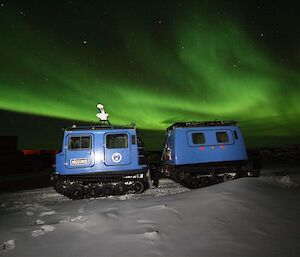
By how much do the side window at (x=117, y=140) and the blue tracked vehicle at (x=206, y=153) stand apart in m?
2.64

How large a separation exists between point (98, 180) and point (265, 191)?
6887 millimetres

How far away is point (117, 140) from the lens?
13.4m

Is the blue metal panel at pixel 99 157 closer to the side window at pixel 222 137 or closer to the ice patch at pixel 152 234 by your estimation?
the side window at pixel 222 137

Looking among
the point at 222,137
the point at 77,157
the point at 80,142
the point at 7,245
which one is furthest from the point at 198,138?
the point at 7,245

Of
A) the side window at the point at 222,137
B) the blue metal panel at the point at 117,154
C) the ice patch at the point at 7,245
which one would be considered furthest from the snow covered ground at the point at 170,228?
the side window at the point at 222,137

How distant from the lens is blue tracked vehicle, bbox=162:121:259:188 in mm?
14602

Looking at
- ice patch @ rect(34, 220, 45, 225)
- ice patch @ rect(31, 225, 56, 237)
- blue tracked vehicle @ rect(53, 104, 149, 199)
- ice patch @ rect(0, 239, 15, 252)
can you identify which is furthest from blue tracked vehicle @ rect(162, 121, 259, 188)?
ice patch @ rect(0, 239, 15, 252)

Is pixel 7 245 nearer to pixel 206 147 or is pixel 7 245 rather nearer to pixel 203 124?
pixel 206 147

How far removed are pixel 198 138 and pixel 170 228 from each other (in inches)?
358

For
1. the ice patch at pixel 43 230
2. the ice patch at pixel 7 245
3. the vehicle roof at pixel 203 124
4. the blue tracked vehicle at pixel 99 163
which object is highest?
the vehicle roof at pixel 203 124

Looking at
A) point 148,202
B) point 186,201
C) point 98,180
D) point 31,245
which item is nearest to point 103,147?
point 98,180

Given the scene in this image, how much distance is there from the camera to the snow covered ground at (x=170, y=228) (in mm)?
5141

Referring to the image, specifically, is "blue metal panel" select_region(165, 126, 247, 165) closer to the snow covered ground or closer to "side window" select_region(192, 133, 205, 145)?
"side window" select_region(192, 133, 205, 145)

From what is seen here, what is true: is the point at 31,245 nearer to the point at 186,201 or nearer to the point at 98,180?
the point at 186,201
